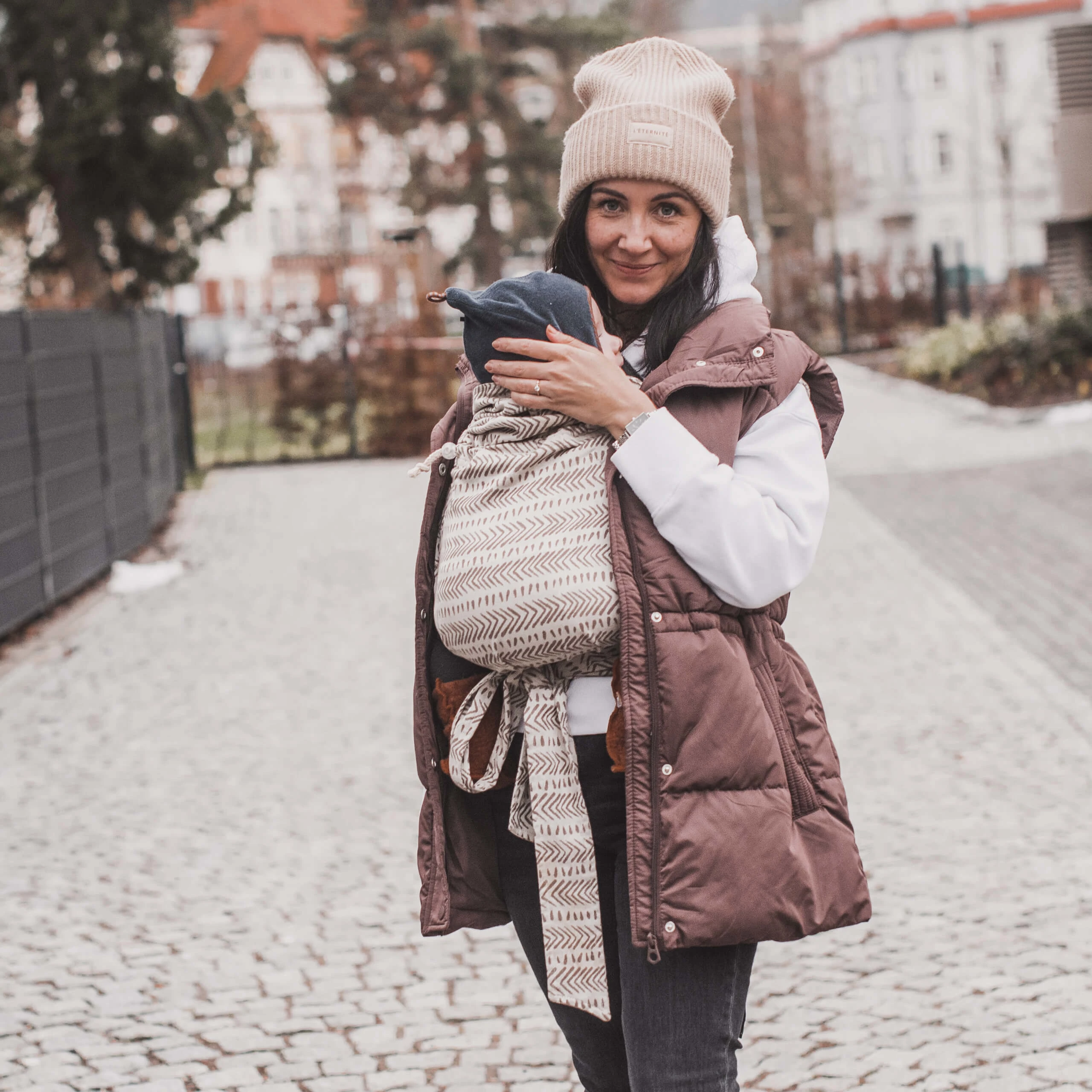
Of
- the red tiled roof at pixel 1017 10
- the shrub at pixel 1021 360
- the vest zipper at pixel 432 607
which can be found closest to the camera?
the vest zipper at pixel 432 607

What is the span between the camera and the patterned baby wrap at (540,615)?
2.18 m

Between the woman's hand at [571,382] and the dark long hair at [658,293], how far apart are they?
127 mm

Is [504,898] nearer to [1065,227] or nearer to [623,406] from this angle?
[623,406]

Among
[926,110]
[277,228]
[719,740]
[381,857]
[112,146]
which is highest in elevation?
[926,110]

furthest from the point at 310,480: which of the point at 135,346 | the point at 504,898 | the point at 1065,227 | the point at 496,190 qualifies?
the point at 496,190

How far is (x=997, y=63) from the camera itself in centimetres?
7456

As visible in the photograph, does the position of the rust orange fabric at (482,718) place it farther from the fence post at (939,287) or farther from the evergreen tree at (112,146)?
the fence post at (939,287)

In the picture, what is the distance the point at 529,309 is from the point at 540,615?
0.40m

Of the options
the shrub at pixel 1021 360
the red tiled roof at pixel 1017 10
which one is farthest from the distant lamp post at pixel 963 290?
the red tiled roof at pixel 1017 10

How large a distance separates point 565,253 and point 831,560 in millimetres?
8448

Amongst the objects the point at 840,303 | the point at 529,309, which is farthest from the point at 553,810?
the point at 840,303

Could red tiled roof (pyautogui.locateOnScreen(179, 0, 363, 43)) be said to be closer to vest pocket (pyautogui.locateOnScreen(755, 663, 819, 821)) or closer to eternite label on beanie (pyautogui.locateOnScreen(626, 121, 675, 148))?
eternite label on beanie (pyautogui.locateOnScreen(626, 121, 675, 148))

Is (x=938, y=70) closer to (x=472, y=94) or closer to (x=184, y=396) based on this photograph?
(x=472, y=94)

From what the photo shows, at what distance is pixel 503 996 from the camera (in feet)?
14.1
